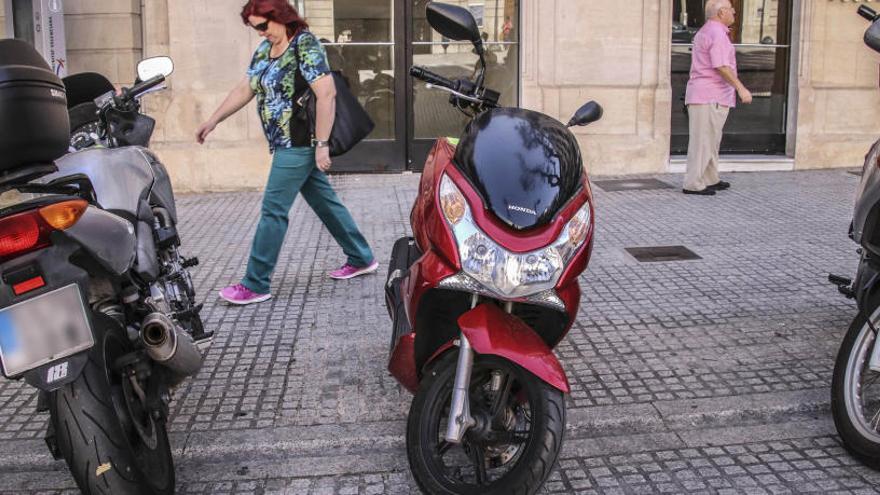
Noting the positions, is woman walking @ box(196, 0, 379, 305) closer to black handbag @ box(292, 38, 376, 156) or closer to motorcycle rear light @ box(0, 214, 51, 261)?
black handbag @ box(292, 38, 376, 156)

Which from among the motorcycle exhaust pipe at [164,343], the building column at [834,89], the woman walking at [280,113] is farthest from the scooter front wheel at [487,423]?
the building column at [834,89]

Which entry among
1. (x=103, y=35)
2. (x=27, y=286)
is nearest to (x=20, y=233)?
(x=27, y=286)

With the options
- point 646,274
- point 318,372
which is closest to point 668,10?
point 646,274

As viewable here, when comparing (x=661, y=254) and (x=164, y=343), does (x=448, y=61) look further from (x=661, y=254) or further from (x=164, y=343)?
(x=164, y=343)

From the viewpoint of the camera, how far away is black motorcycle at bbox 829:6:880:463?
3285 millimetres

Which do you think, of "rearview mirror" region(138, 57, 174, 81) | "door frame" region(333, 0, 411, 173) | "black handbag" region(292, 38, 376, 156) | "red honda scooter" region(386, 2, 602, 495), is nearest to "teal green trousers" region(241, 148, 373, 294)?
"black handbag" region(292, 38, 376, 156)

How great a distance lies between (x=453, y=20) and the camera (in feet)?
11.1

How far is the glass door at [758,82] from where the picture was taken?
34.2 feet

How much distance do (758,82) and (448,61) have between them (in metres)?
3.68

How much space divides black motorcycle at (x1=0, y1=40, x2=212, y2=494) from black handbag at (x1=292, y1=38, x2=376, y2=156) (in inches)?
75.5

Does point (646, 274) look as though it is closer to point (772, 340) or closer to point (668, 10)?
point (772, 340)

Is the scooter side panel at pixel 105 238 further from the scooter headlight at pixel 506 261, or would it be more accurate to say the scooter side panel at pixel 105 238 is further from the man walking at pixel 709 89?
the man walking at pixel 709 89

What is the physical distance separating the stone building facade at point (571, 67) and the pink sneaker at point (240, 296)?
162 inches

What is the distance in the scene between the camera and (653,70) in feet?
32.2
